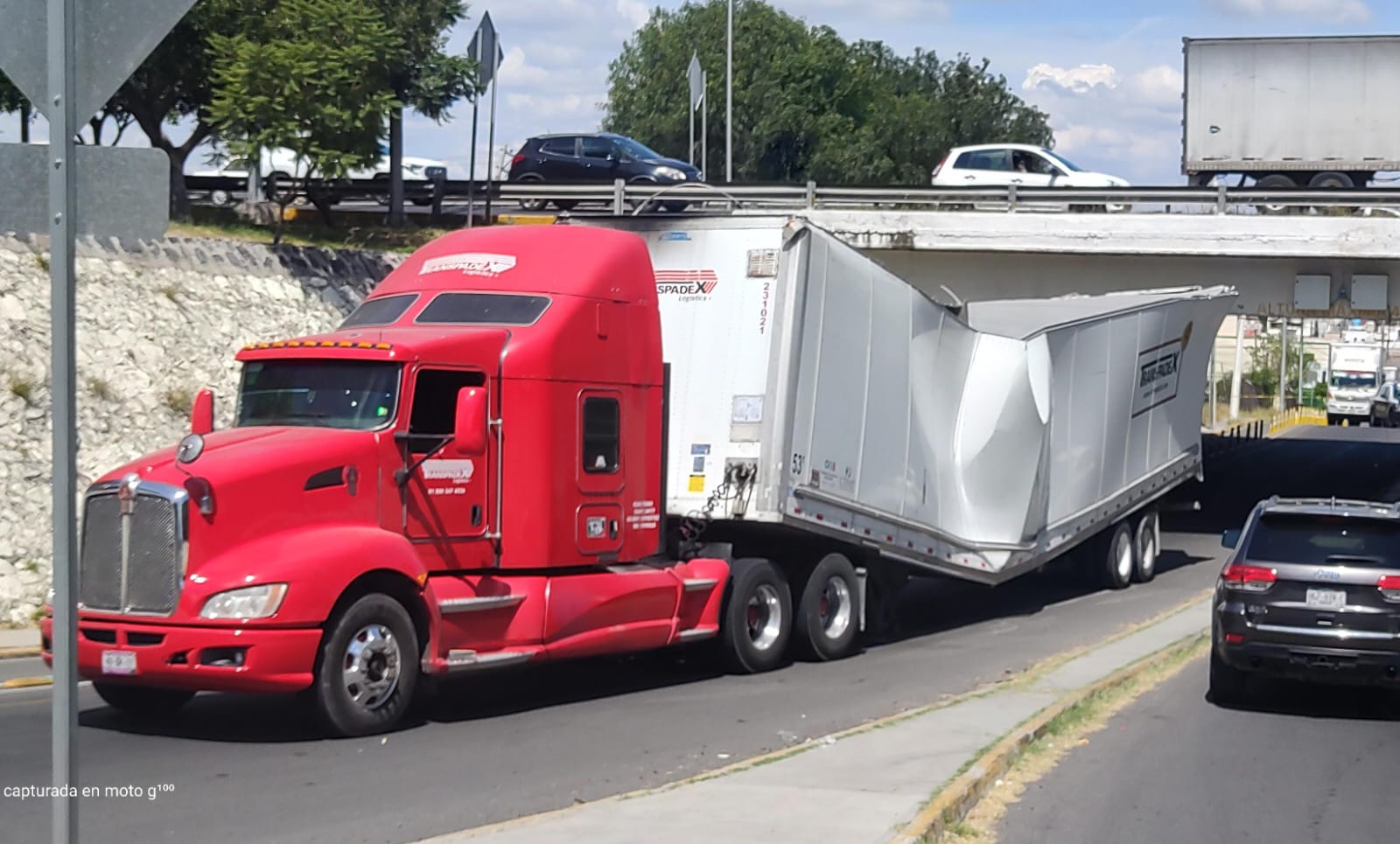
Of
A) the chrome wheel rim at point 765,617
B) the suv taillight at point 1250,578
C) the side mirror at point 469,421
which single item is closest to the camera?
the side mirror at point 469,421

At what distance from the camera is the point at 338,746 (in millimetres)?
9938

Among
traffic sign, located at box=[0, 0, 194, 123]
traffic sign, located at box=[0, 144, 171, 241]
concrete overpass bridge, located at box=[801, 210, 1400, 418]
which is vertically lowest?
traffic sign, located at box=[0, 144, 171, 241]

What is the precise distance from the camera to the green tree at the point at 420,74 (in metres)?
28.9

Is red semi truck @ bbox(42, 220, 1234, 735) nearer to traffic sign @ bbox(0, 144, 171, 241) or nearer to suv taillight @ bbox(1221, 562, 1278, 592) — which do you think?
suv taillight @ bbox(1221, 562, 1278, 592)

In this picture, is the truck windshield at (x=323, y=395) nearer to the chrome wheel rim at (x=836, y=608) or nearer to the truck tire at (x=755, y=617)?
the truck tire at (x=755, y=617)

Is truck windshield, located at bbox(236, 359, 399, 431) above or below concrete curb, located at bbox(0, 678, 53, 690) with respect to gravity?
above

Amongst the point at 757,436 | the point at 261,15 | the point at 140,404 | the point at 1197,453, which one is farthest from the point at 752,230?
the point at 261,15

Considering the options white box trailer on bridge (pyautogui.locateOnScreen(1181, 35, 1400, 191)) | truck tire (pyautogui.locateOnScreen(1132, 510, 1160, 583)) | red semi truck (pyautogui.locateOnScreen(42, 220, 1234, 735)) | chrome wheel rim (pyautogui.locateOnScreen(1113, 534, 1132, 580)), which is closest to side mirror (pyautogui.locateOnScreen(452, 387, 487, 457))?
red semi truck (pyautogui.locateOnScreen(42, 220, 1234, 735))

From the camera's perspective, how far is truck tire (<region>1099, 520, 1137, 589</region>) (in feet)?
67.9

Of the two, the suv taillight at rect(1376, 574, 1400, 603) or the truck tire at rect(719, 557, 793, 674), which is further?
the truck tire at rect(719, 557, 793, 674)

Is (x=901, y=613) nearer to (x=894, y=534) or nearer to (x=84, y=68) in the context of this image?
(x=894, y=534)

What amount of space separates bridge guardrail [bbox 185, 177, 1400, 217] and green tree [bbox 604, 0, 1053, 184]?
61.1 meters

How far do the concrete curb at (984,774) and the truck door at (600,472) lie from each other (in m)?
3.64

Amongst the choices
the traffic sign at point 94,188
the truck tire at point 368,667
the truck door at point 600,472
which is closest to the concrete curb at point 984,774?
the truck door at point 600,472
